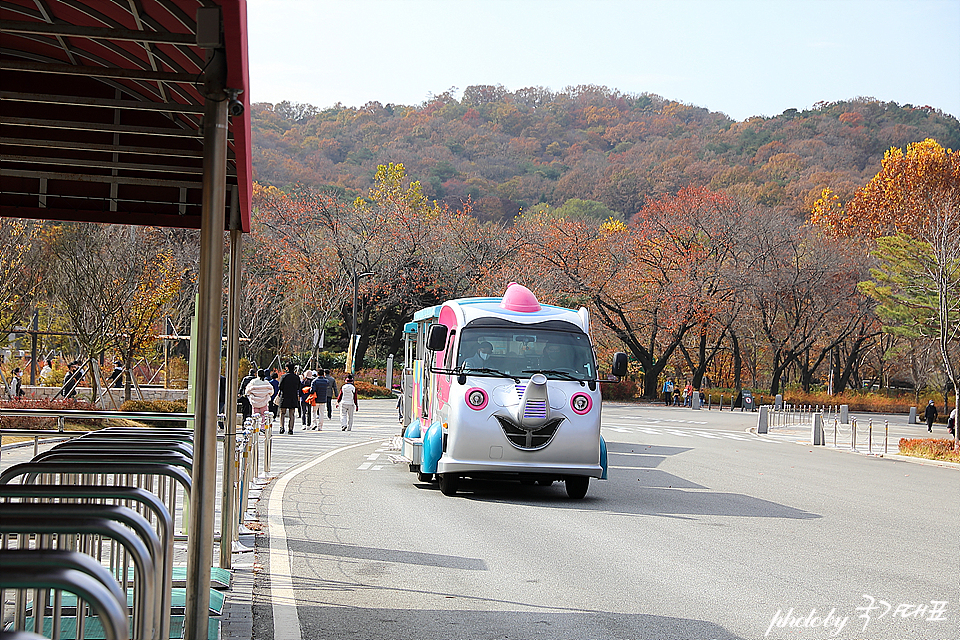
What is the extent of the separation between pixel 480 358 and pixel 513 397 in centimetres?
91

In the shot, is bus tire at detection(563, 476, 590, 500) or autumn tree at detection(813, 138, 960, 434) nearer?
bus tire at detection(563, 476, 590, 500)

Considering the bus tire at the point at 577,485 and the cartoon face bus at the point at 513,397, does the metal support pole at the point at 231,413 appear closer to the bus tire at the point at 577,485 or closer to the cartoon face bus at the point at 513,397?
the cartoon face bus at the point at 513,397

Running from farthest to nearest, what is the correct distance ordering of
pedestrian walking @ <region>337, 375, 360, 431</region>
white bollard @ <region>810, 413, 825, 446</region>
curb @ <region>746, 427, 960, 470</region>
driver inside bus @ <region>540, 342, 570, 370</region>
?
white bollard @ <region>810, 413, 825, 446</region> → pedestrian walking @ <region>337, 375, 360, 431</region> → curb @ <region>746, 427, 960, 470</region> → driver inside bus @ <region>540, 342, 570, 370</region>

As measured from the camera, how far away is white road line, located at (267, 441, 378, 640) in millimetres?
6559

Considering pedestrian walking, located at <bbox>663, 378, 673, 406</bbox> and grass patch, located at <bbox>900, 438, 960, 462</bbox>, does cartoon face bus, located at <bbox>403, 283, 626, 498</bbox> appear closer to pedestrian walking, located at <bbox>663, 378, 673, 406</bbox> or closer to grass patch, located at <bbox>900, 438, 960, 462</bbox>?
grass patch, located at <bbox>900, 438, 960, 462</bbox>

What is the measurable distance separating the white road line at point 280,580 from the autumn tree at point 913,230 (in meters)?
22.9

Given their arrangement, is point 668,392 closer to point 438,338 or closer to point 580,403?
point 438,338

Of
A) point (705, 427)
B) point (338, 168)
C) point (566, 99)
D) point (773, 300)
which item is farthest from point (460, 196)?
point (705, 427)

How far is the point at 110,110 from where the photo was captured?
23.1 feet

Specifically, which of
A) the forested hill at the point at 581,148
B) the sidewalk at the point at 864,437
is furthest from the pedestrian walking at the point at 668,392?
the forested hill at the point at 581,148

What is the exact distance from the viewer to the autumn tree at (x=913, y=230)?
118 feet

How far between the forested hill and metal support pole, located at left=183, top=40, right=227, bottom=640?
88556mm

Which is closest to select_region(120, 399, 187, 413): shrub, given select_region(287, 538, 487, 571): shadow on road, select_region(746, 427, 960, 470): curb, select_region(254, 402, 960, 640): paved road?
select_region(254, 402, 960, 640): paved road

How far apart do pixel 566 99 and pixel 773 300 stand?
3656 inches
